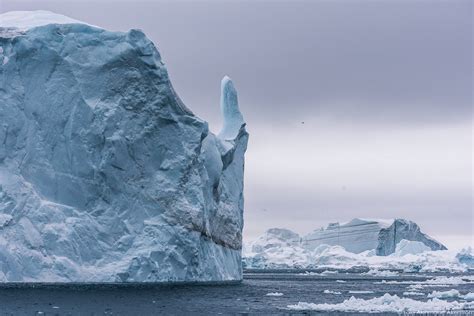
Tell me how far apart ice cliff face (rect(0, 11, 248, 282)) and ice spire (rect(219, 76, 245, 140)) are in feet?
25.4

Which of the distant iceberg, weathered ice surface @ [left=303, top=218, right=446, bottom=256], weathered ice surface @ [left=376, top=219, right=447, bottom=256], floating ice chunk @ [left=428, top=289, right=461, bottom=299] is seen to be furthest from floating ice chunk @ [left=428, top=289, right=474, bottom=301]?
weathered ice surface @ [left=376, top=219, right=447, bottom=256]

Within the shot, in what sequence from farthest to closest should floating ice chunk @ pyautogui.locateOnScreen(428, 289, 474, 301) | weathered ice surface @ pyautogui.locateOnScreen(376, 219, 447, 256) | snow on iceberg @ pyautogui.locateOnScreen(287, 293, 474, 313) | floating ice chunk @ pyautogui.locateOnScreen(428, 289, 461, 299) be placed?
weathered ice surface @ pyautogui.locateOnScreen(376, 219, 447, 256) < floating ice chunk @ pyautogui.locateOnScreen(428, 289, 461, 299) < floating ice chunk @ pyautogui.locateOnScreen(428, 289, 474, 301) < snow on iceberg @ pyautogui.locateOnScreen(287, 293, 474, 313)

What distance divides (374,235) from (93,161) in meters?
50.4

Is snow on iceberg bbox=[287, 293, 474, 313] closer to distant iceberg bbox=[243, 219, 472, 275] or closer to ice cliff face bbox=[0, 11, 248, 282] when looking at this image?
ice cliff face bbox=[0, 11, 248, 282]

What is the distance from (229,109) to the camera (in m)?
43.6

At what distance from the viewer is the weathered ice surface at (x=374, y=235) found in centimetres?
7944

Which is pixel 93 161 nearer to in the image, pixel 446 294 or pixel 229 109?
pixel 229 109

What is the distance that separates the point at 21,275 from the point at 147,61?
962 centimetres

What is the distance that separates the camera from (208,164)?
38.4 m

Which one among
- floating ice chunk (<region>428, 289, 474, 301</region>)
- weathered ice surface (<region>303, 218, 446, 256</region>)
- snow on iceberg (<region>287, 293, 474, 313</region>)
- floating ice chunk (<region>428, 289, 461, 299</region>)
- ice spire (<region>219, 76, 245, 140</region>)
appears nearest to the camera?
snow on iceberg (<region>287, 293, 474, 313</region>)

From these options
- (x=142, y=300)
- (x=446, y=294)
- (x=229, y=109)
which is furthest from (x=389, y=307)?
(x=229, y=109)

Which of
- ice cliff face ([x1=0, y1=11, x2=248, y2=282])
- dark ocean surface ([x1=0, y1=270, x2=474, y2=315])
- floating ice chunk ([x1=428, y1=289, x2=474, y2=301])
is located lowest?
dark ocean surface ([x1=0, y1=270, x2=474, y2=315])

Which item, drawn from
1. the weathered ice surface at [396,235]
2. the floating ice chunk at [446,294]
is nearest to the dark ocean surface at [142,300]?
the floating ice chunk at [446,294]

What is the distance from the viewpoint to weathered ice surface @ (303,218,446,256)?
79.4 m
